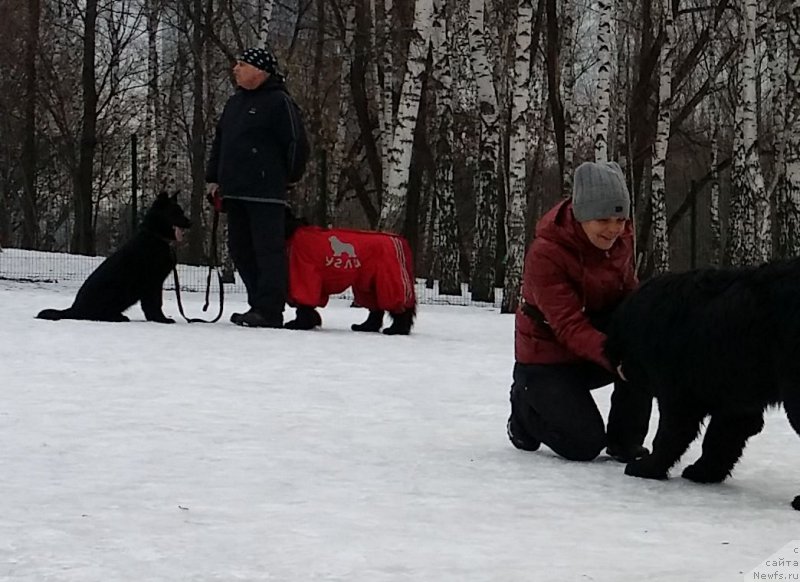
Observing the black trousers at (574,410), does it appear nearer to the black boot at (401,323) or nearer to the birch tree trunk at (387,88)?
the black boot at (401,323)

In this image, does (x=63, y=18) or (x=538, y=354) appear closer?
(x=538, y=354)

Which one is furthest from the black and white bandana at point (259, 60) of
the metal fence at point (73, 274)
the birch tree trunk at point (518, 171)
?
the metal fence at point (73, 274)

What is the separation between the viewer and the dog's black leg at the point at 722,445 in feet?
12.3

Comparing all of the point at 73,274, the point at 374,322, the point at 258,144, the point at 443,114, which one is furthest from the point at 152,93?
the point at 374,322

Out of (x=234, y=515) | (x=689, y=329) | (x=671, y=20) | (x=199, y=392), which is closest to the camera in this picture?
(x=234, y=515)

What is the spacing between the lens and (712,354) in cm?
352

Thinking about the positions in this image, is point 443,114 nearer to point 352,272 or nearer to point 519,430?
point 352,272

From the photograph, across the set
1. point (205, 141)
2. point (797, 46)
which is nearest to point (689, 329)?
point (797, 46)

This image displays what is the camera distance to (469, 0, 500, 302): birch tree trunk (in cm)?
1389

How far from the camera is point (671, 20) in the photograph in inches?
653

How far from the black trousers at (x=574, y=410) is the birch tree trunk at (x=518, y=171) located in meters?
7.57

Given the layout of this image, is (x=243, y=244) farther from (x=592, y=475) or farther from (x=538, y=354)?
(x=592, y=475)

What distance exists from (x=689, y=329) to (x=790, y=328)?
39 centimetres

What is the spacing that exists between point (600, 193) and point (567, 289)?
14.8 inches
